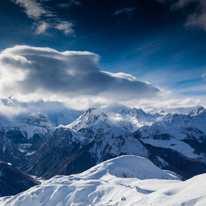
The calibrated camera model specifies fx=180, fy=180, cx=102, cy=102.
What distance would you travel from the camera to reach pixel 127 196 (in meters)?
41.3

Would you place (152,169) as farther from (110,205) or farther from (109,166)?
(110,205)

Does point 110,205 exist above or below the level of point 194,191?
below

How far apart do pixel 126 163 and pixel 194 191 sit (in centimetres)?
7080

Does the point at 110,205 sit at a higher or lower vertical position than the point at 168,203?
lower

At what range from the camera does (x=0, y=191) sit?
190 meters

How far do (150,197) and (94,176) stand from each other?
47.8m

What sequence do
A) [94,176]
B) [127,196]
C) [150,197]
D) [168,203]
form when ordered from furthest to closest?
1. [94,176]
2. [127,196]
3. [150,197]
4. [168,203]

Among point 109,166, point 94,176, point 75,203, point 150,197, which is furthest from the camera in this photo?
point 109,166

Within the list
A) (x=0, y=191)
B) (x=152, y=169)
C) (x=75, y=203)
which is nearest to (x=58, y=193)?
(x=75, y=203)

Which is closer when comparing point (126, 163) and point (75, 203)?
point (75, 203)

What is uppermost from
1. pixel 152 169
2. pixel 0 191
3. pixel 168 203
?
pixel 168 203

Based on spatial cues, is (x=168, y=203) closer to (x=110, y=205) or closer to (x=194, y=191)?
(x=194, y=191)

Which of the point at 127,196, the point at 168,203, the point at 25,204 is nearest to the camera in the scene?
the point at 168,203

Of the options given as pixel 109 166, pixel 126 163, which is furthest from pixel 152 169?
pixel 109 166
